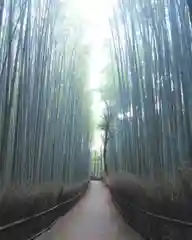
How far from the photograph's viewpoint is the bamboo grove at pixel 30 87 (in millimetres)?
2840

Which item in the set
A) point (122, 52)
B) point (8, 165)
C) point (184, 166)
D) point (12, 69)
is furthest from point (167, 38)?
point (122, 52)

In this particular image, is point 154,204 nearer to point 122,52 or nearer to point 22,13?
point 22,13

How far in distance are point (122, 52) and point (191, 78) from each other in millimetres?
3231

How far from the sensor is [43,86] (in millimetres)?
4273

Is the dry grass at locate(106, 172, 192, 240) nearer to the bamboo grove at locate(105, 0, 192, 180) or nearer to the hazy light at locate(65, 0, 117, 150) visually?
the bamboo grove at locate(105, 0, 192, 180)

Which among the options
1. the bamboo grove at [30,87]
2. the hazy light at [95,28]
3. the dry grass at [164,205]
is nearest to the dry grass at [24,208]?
the bamboo grove at [30,87]

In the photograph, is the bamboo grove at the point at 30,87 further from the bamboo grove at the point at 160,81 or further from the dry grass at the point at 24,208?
the bamboo grove at the point at 160,81

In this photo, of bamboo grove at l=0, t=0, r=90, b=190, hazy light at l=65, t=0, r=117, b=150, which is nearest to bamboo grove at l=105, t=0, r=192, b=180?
bamboo grove at l=0, t=0, r=90, b=190

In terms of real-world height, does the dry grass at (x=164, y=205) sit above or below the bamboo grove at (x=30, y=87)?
below

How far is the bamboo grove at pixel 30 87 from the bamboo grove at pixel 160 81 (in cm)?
91

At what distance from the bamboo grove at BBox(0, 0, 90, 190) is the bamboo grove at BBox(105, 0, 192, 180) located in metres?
0.91

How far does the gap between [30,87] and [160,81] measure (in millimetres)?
1068

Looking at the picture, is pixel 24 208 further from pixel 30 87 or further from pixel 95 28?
pixel 95 28

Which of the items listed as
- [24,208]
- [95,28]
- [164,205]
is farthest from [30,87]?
[95,28]
